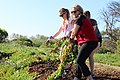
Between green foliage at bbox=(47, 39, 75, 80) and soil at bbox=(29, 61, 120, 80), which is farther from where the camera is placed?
soil at bbox=(29, 61, 120, 80)

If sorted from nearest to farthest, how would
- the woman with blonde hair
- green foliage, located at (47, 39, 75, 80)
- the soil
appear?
the woman with blonde hair → green foliage, located at (47, 39, 75, 80) → the soil

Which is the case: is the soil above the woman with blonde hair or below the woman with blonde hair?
below

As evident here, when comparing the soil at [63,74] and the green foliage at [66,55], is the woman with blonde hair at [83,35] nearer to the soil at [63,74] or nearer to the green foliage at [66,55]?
the green foliage at [66,55]

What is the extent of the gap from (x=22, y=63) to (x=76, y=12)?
5890 mm

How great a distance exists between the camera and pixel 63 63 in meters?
8.67

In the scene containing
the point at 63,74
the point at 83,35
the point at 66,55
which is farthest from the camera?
the point at 63,74

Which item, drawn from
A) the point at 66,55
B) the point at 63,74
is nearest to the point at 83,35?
the point at 66,55

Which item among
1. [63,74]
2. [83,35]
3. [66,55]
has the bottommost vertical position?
[63,74]

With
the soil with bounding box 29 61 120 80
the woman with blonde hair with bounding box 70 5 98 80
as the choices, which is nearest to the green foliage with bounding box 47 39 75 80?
the soil with bounding box 29 61 120 80

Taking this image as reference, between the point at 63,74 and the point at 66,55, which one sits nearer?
the point at 66,55

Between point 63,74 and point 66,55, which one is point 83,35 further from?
point 63,74

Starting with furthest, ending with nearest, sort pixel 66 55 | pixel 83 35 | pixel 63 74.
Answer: pixel 63 74 → pixel 66 55 → pixel 83 35

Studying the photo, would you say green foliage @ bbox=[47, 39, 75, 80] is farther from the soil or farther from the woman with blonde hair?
the woman with blonde hair

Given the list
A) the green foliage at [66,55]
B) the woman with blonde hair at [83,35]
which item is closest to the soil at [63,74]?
the green foliage at [66,55]
